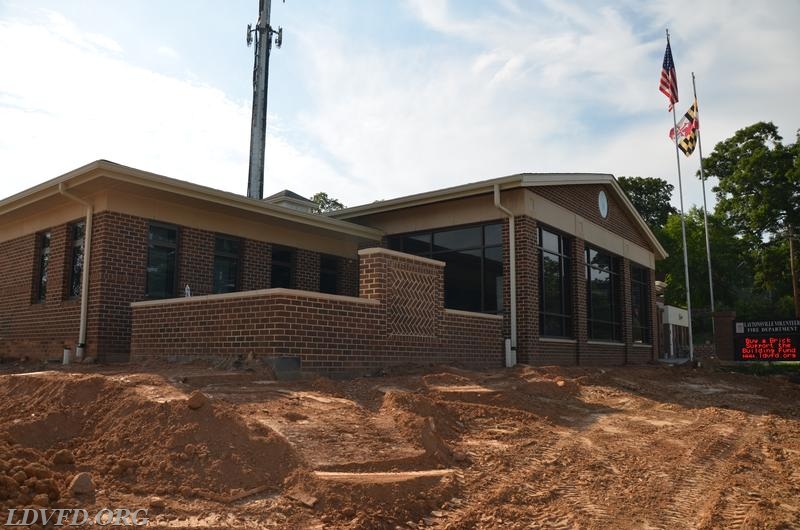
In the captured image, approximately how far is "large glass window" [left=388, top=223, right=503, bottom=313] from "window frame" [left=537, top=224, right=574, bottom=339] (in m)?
1.10

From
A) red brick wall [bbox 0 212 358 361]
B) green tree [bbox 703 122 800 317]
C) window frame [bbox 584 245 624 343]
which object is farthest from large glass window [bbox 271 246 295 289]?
green tree [bbox 703 122 800 317]

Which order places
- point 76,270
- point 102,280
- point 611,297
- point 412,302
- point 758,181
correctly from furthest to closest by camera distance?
point 758,181 → point 611,297 → point 76,270 → point 102,280 → point 412,302

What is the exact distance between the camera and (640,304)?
21688 millimetres

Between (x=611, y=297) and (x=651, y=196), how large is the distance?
38.4 metres

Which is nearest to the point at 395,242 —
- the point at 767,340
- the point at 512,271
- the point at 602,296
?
the point at 512,271

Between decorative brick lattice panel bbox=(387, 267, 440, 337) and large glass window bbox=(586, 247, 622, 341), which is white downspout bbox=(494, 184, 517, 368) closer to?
decorative brick lattice panel bbox=(387, 267, 440, 337)

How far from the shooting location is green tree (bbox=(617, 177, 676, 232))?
53594 millimetres

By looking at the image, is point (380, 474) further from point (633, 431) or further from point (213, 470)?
point (633, 431)

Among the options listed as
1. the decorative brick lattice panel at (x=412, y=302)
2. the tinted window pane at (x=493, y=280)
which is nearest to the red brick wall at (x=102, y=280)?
the tinted window pane at (x=493, y=280)

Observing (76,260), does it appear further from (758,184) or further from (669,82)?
(758,184)

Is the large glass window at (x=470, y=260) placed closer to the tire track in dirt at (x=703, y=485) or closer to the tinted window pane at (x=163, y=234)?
the tinted window pane at (x=163, y=234)

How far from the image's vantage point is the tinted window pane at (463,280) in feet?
49.4

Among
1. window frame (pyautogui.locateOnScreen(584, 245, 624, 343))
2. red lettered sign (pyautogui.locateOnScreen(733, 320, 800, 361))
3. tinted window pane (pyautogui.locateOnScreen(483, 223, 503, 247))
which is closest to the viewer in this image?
tinted window pane (pyautogui.locateOnScreen(483, 223, 503, 247))

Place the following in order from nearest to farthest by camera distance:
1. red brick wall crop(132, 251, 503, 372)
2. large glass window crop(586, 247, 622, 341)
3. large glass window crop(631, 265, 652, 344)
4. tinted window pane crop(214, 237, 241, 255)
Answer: red brick wall crop(132, 251, 503, 372) → tinted window pane crop(214, 237, 241, 255) → large glass window crop(586, 247, 622, 341) → large glass window crop(631, 265, 652, 344)
